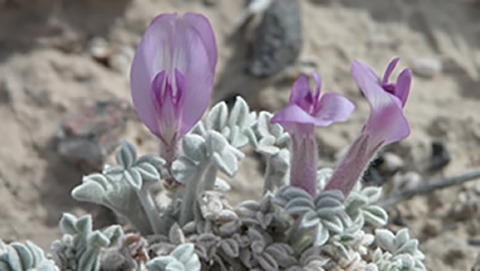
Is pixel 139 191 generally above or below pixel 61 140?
below

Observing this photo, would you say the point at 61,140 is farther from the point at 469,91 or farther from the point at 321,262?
the point at 469,91

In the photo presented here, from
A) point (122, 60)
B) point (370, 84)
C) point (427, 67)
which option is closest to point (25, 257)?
point (370, 84)

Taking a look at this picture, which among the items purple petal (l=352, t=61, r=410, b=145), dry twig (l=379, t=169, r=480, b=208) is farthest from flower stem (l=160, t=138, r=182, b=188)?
dry twig (l=379, t=169, r=480, b=208)

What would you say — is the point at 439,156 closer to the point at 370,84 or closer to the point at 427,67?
the point at 427,67

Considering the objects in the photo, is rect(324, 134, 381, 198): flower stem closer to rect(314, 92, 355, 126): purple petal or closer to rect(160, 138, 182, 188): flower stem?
rect(314, 92, 355, 126): purple petal

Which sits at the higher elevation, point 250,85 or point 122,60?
point 122,60

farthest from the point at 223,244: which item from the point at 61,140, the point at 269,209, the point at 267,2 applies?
the point at 267,2

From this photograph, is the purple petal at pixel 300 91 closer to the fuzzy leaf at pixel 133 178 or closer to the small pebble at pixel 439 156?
the fuzzy leaf at pixel 133 178
